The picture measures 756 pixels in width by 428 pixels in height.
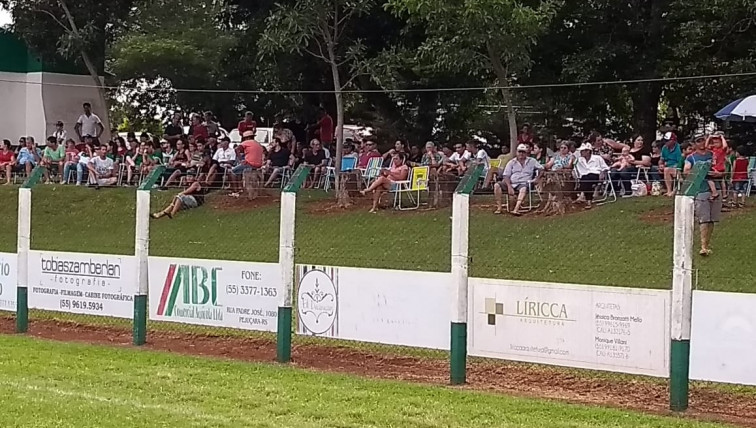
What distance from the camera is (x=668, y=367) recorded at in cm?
845

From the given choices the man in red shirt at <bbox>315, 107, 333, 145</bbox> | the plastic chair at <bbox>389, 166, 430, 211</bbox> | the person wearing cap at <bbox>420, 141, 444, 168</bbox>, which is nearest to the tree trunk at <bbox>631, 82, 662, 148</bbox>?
the person wearing cap at <bbox>420, 141, 444, 168</bbox>

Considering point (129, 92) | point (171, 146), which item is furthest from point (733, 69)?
point (129, 92)

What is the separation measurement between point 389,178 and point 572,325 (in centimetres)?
963

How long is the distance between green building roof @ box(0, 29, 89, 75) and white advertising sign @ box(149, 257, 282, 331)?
70.4 ft

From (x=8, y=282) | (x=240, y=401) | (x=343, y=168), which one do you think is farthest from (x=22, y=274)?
(x=343, y=168)

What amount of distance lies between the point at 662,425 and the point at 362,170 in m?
13.7

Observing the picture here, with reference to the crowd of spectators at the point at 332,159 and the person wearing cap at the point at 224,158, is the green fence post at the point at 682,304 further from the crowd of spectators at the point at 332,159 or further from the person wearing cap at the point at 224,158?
the person wearing cap at the point at 224,158

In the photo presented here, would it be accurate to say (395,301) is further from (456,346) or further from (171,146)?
(171,146)

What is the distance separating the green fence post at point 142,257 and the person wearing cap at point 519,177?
427 cm

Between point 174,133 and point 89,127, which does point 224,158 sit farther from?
point 89,127

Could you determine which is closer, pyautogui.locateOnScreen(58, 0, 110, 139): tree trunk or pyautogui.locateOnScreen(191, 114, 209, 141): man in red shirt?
pyautogui.locateOnScreen(191, 114, 209, 141): man in red shirt

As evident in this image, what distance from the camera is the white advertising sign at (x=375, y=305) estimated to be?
9.67 meters

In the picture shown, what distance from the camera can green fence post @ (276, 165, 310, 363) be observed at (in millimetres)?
10320

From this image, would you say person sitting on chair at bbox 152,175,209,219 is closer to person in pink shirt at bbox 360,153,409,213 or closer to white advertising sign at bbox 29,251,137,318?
person in pink shirt at bbox 360,153,409,213
